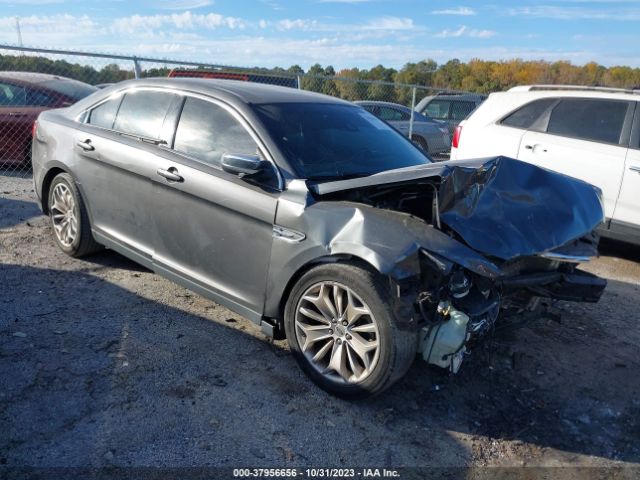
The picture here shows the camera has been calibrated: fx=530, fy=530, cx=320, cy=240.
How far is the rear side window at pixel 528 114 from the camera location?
6547 mm

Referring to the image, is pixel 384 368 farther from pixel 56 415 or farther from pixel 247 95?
pixel 247 95

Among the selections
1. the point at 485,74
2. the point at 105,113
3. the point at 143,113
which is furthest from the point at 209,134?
the point at 485,74

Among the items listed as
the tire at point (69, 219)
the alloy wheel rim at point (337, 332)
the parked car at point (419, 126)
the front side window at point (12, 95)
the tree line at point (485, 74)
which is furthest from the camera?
the tree line at point (485, 74)

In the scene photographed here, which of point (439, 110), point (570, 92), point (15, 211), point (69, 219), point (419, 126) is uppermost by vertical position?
point (570, 92)

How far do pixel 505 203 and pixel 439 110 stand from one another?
11118mm

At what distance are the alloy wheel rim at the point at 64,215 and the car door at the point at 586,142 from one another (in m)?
5.09

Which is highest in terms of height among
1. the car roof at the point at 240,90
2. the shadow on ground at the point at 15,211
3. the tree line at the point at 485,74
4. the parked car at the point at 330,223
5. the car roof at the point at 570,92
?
the tree line at the point at 485,74

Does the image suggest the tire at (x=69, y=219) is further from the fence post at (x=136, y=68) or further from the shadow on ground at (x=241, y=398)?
the fence post at (x=136, y=68)

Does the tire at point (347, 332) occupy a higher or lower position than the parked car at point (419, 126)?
lower

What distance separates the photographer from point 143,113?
4.32m

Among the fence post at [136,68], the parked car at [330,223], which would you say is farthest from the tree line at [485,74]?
the parked car at [330,223]

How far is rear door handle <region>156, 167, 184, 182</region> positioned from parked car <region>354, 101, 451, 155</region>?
895cm

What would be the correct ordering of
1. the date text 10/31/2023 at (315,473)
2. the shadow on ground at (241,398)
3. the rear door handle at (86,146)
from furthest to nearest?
the rear door handle at (86,146), the shadow on ground at (241,398), the date text 10/31/2023 at (315,473)

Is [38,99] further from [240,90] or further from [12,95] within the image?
[240,90]
